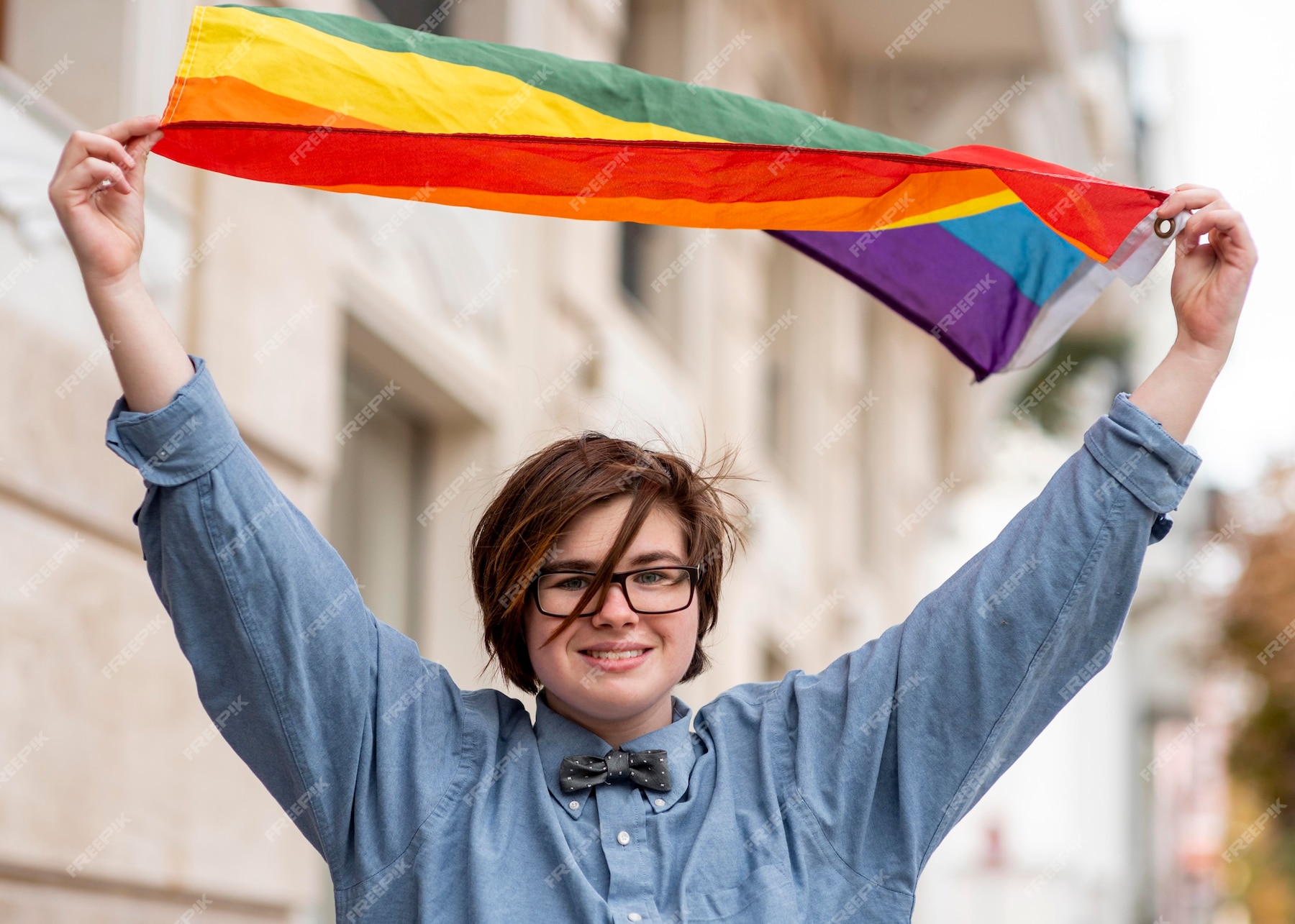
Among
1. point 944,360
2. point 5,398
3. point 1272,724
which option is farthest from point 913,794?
point 944,360

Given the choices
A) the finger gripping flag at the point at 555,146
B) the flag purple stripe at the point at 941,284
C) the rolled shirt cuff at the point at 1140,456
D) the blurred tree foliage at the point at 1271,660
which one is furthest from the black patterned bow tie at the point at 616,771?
the blurred tree foliage at the point at 1271,660

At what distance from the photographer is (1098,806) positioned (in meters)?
29.2

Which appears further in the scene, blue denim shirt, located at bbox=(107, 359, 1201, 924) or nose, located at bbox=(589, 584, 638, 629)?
nose, located at bbox=(589, 584, 638, 629)

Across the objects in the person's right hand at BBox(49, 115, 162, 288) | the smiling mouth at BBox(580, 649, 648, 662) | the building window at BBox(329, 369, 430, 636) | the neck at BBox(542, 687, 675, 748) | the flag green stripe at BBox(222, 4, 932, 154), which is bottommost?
the building window at BBox(329, 369, 430, 636)

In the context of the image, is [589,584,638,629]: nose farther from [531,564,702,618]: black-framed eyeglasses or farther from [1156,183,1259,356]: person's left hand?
[1156,183,1259,356]: person's left hand

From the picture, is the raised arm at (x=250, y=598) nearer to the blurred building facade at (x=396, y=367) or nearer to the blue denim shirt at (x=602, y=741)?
the blue denim shirt at (x=602, y=741)

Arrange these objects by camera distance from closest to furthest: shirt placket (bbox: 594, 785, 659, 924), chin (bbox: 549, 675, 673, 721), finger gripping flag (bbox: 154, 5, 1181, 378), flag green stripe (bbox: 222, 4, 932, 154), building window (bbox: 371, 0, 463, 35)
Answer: shirt placket (bbox: 594, 785, 659, 924) → chin (bbox: 549, 675, 673, 721) → finger gripping flag (bbox: 154, 5, 1181, 378) → flag green stripe (bbox: 222, 4, 932, 154) → building window (bbox: 371, 0, 463, 35)

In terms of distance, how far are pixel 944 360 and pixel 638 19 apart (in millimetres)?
9446

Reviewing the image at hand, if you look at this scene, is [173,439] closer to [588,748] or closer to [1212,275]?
[588,748]

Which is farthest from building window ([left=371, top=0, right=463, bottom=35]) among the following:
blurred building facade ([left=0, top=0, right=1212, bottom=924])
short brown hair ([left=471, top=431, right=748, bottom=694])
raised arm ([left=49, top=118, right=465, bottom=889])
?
raised arm ([left=49, top=118, right=465, bottom=889])

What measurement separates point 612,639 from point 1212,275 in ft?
3.00

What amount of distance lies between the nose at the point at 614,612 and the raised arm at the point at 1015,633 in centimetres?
29

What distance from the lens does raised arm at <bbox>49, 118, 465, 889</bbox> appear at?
1772 millimetres

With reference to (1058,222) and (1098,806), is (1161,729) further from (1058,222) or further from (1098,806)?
(1058,222)
